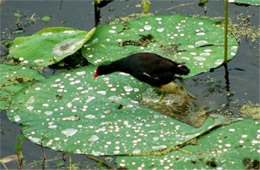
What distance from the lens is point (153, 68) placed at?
5312mm

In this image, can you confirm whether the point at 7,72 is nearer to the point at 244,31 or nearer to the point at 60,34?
the point at 60,34

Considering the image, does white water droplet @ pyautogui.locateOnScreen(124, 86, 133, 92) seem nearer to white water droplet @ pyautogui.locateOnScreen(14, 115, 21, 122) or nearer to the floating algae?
the floating algae

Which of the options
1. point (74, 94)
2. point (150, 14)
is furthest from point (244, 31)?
point (74, 94)

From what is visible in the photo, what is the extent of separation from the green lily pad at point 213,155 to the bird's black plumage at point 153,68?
2.07 ft

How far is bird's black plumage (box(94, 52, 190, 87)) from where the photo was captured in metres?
5.31

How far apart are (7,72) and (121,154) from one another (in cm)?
151

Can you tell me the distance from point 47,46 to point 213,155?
76.3 inches

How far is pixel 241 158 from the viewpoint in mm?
4641

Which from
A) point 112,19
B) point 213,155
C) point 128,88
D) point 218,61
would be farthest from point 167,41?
point 213,155

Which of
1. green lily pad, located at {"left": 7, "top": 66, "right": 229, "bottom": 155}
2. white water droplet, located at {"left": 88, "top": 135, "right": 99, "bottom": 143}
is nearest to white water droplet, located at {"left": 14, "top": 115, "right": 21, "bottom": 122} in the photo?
green lily pad, located at {"left": 7, "top": 66, "right": 229, "bottom": 155}

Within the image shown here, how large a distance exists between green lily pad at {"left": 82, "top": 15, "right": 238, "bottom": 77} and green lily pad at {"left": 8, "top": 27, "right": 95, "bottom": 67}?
4.5 inches

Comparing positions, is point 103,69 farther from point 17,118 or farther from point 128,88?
point 17,118

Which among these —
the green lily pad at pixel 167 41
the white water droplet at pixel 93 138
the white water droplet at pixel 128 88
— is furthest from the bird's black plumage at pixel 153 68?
the white water droplet at pixel 93 138

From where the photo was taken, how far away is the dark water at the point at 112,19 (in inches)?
199
